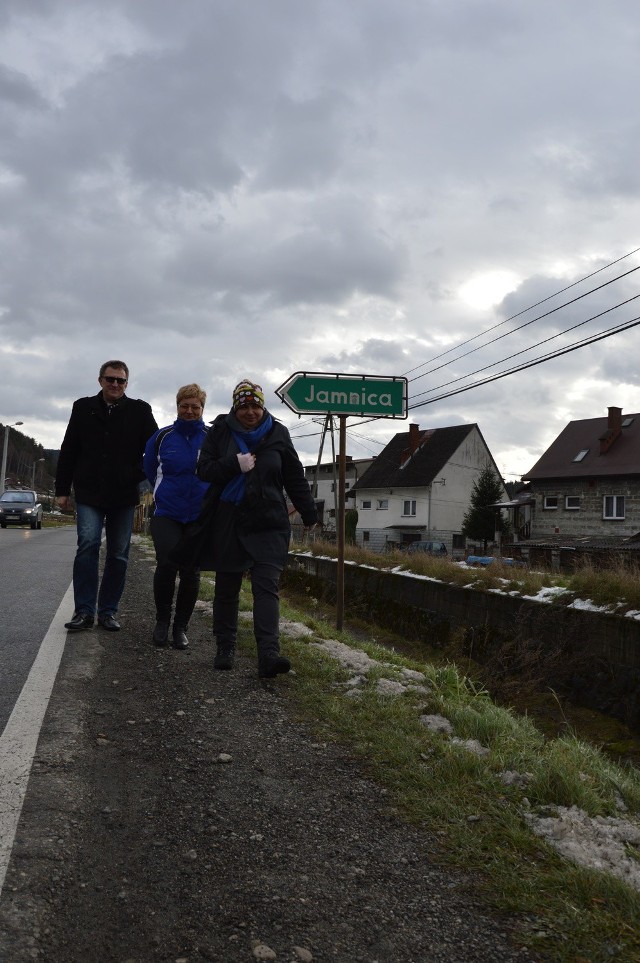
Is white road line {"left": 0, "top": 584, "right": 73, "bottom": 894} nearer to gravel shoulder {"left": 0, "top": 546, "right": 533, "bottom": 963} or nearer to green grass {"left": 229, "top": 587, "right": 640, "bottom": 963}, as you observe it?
gravel shoulder {"left": 0, "top": 546, "right": 533, "bottom": 963}

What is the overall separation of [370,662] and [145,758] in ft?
9.22

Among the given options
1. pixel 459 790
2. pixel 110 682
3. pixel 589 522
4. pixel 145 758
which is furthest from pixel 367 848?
pixel 589 522

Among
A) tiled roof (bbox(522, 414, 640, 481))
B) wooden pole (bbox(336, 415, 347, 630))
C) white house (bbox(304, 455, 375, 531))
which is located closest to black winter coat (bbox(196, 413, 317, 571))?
wooden pole (bbox(336, 415, 347, 630))

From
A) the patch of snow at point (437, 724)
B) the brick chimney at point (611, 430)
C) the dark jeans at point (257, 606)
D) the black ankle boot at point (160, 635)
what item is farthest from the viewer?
the brick chimney at point (611, 430)

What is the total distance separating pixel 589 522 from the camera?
41156mm

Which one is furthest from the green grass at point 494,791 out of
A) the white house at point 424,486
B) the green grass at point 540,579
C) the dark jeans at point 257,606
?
the white house at point 424,486

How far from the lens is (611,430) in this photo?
4284 cm

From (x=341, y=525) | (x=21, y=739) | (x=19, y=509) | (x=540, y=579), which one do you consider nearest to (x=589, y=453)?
(x=19, y=509)

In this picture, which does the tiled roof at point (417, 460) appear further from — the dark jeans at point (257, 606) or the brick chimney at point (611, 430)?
the dark jeans at point (257, 606)

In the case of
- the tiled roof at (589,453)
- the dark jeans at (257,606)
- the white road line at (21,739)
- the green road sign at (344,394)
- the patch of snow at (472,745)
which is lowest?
the patch of snow at (472,745)

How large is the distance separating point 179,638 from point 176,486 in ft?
3.75

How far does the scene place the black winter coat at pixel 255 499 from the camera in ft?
16.7

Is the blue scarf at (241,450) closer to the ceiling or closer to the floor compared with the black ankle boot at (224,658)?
closer to the ceiling

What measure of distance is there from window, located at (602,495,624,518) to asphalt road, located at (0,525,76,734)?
32.5 m
